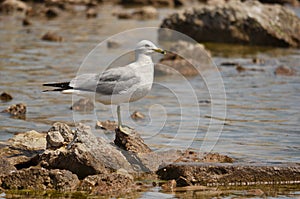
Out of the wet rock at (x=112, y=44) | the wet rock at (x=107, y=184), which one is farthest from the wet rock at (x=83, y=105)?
the wet rock at (x=112, y=44)

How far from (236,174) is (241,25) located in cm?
1240

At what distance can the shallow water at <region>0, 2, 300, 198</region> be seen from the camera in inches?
370

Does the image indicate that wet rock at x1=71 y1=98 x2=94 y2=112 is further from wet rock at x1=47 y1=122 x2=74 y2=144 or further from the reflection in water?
wet rock at x1=47 y1=122 x2=74 y2=144

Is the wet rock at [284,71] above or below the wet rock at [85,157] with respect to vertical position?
below

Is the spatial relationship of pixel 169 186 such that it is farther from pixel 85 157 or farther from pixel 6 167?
pixel 6 167

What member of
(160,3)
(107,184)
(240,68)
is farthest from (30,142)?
(160,3)

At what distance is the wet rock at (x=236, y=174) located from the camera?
24.1 feet

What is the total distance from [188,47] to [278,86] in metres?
3.13

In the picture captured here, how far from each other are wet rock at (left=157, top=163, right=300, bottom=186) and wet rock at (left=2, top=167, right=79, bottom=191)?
1.14 m

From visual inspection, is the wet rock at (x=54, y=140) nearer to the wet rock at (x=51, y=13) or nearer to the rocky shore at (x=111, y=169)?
the rocky shore at (x=111, y=169)

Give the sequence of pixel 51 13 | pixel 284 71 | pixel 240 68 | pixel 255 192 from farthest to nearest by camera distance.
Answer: pixel 51 13 → pixel 240 68 → pixel 284 71 → pixel 255 192

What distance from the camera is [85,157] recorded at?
7250 mm

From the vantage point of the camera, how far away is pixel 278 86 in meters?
13.6

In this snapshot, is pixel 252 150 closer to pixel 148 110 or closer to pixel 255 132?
pixel 255 132
